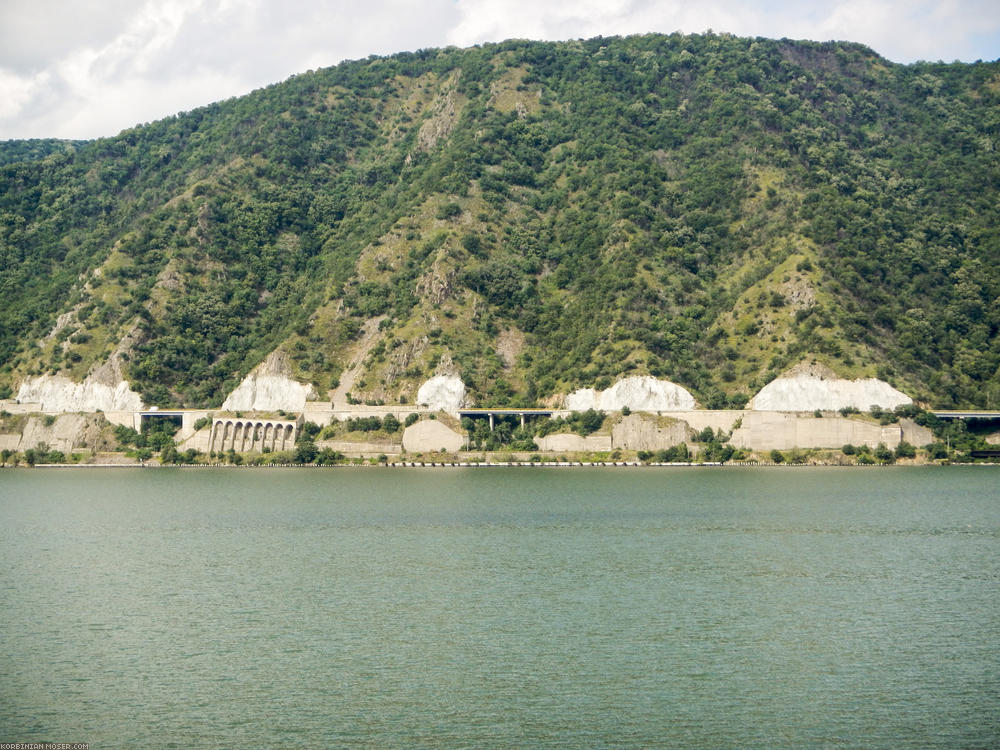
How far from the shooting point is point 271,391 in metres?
148

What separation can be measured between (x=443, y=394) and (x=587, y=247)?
32224 millimetres

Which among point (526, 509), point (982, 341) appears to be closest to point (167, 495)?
Answer: point (526, 509)

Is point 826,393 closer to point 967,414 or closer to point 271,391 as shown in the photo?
point 967,414

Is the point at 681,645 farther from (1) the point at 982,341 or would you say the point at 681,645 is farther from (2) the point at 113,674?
(1) the point at 982,341

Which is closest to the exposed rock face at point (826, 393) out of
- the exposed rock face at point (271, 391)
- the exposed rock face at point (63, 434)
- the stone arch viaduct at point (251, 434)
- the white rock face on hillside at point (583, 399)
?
the white rock face on hillside at point (583, 399)

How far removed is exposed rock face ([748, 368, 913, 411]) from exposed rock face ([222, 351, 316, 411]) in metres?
53.4

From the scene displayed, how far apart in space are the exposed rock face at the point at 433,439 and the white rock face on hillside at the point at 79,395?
123 ft

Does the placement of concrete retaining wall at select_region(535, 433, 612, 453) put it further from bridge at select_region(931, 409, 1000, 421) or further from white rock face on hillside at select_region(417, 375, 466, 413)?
bridge at select_region(931, 409, 1000, 421)

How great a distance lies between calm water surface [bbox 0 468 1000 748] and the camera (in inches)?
1265

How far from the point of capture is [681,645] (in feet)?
131

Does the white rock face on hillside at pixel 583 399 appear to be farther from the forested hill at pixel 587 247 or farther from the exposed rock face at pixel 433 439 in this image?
the exposed rock face at pixel 433 439

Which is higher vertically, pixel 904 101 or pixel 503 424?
pixel 904 101

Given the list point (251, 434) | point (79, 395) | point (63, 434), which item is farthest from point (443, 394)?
point (79, 395)

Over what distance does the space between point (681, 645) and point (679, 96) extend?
157663mm
